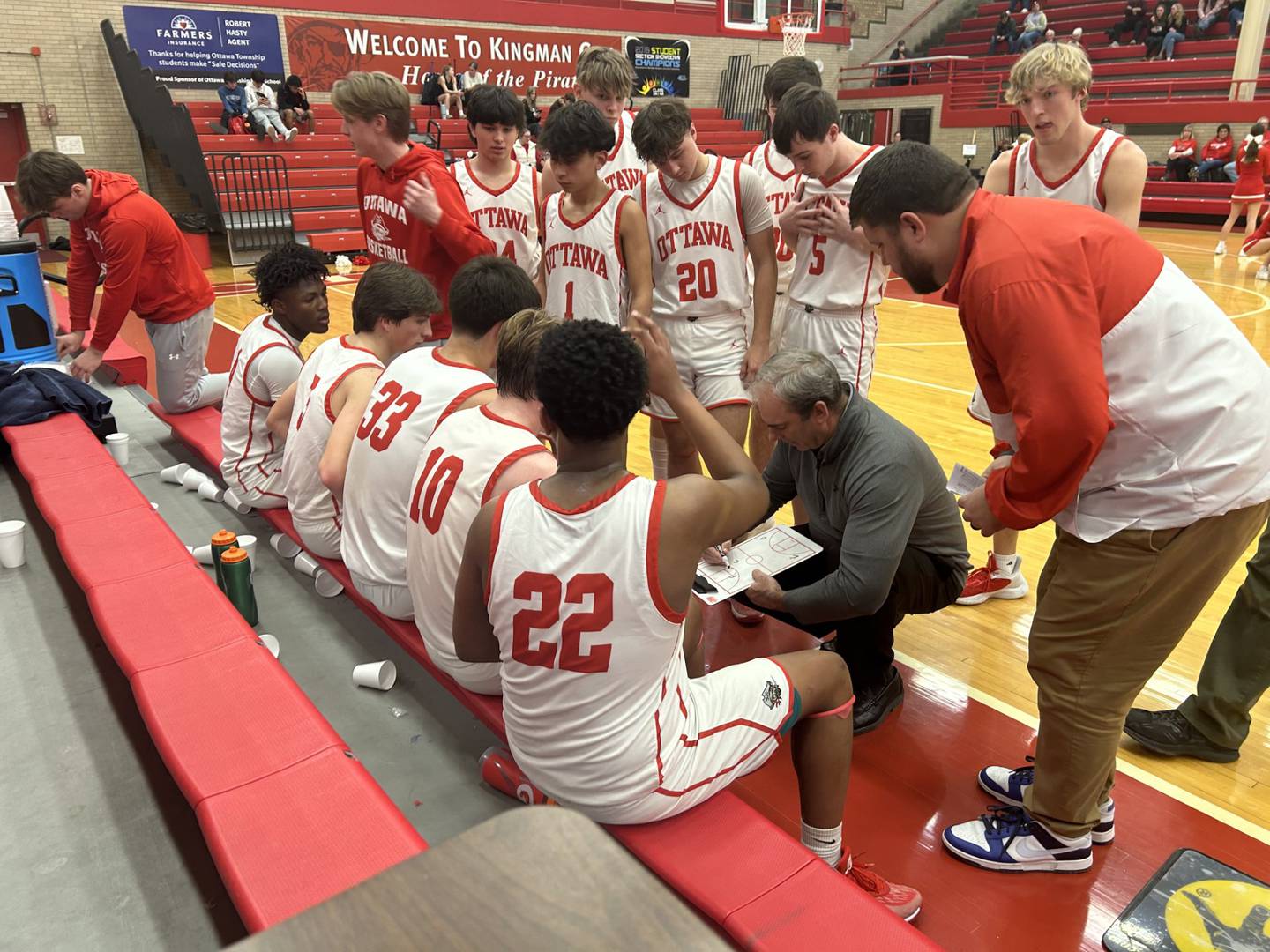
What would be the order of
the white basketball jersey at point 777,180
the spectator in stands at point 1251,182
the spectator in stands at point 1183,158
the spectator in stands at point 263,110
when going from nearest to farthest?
the white basketball jersey at point 777,180 → the spectator in stands at point 1251,182 → the spectator in stands at point 263,110 → the spectator in stands at point 1183,158

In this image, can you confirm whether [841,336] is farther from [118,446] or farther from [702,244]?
[118,446]

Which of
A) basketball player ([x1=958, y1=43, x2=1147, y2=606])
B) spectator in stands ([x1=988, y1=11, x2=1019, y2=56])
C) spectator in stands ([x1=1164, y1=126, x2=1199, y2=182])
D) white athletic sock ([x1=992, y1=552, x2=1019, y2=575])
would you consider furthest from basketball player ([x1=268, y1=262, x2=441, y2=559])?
spectator in stands ([x1=988, y1=11, x2=1019, y2=56])

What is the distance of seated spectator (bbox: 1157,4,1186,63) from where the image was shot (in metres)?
17.5

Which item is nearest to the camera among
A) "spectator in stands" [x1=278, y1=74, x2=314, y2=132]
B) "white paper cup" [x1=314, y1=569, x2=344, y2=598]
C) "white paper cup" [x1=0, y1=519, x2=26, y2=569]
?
"white paper cup" [x1=314, y1=569, x2=344, y2=598]

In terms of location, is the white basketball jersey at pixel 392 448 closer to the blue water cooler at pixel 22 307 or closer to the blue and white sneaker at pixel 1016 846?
the blue and white sneaker at pixel 1016 846

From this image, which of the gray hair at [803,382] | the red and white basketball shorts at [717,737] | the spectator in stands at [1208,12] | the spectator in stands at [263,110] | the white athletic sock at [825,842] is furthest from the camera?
the spectator in stands at [1208,12]

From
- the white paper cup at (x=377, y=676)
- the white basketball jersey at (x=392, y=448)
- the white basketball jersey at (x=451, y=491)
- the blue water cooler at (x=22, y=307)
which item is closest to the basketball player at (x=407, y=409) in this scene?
the white basketball jersey at (x=392, y=448)

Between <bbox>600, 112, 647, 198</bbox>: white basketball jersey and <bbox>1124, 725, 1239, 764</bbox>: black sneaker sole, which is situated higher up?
<bbox>600, 112, 647, 198</bbox>: white basketball jersey

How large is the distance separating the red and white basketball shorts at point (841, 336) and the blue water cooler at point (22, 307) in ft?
13.1

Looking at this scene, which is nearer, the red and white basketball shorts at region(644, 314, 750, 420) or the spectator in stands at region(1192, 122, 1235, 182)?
the red and white basketball shorts at region(644, 314, 750, 420)

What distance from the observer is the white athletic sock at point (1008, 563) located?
3.51 m

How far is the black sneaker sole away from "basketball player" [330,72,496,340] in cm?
269

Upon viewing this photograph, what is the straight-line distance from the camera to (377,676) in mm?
2602

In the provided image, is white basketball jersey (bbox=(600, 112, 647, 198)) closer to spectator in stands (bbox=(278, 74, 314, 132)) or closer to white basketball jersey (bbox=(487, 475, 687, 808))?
white basketball jersey (bbox=(487, 475, 687, 808))
